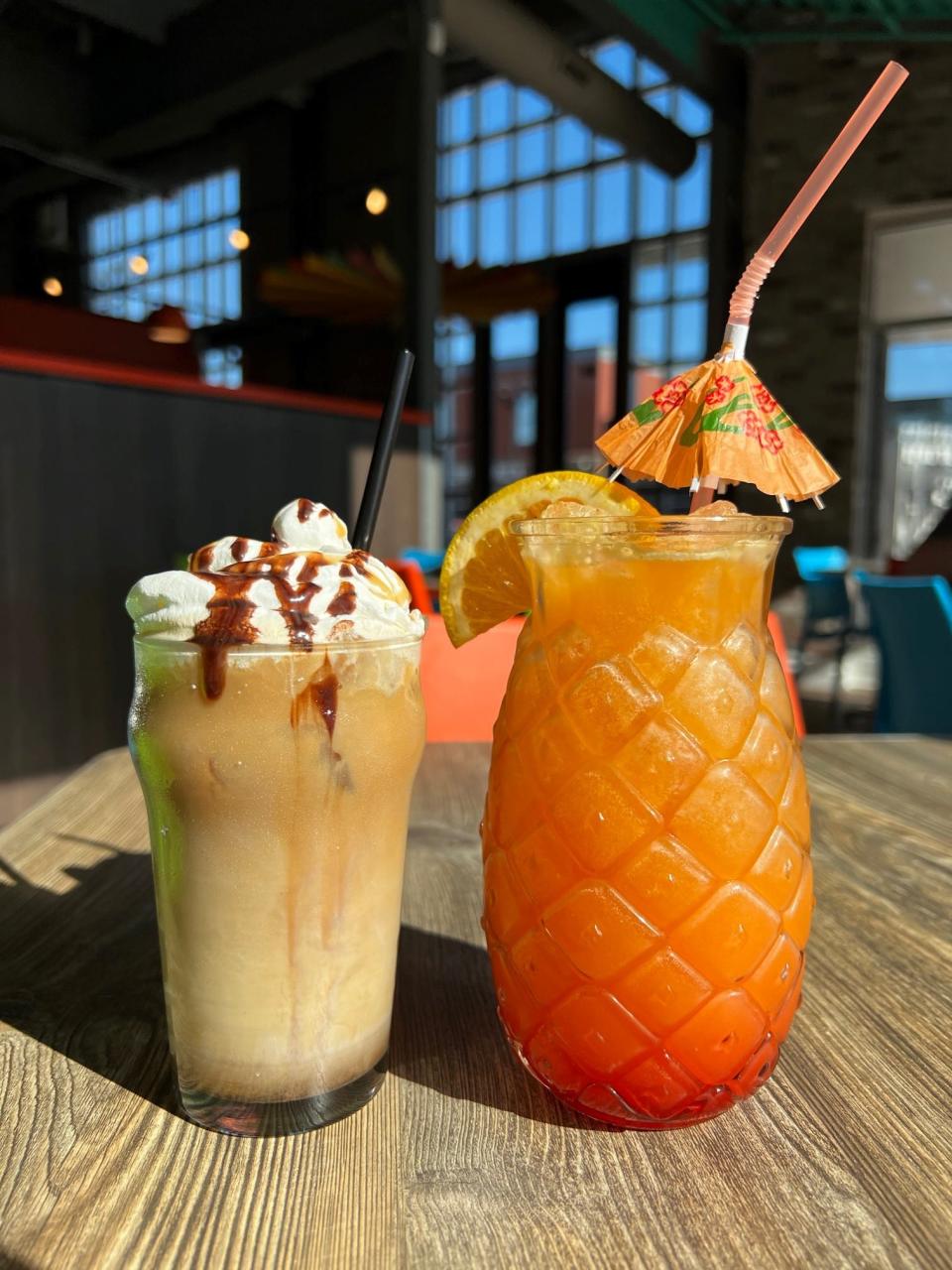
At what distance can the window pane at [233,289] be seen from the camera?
943cm

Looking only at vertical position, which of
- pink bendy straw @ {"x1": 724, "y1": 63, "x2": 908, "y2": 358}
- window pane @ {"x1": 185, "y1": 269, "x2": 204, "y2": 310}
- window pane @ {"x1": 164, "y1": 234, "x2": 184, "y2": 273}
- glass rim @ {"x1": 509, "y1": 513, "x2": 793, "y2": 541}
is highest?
window pane @ {"x1": 164, "y1": 234, "x2": 184, "y2": 273}

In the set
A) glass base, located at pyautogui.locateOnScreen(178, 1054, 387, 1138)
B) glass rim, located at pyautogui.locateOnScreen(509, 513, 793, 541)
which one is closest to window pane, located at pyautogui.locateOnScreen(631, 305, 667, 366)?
glass rim, located at pyautogui.locateOnScreen(509, 513, 793, 541)

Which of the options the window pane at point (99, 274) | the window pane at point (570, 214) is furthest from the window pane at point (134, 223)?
the window pane at point (570, 214)

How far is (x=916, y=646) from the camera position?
2.64m

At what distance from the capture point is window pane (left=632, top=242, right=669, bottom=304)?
9.14 m

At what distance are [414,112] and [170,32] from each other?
305 centimetres

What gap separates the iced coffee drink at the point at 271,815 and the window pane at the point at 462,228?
11.3 meters

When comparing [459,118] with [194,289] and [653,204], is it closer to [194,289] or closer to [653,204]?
[653,204]

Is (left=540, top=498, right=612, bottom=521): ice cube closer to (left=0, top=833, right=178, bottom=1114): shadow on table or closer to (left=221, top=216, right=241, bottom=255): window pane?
(left=0, top=833, right=178, bottom=1114): shadow on table

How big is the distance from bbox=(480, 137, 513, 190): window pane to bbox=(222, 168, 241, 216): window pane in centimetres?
299

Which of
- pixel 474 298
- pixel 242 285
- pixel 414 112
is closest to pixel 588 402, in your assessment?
pixel 474 298

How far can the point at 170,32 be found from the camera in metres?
7.22

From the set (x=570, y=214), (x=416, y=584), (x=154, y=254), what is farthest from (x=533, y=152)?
(x=416, y=584)

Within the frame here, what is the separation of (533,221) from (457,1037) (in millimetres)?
10886
